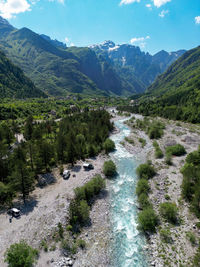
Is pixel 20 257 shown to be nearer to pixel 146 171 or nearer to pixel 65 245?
pixel 65 245

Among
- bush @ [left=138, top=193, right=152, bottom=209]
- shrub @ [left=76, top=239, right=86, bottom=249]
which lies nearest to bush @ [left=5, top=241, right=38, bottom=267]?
shrub @ [left=76, top=239, right=86, bottom=249]

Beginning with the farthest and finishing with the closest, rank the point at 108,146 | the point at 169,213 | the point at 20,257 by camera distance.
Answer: the point at 108,146, the point at 169,213, the point at 20,257

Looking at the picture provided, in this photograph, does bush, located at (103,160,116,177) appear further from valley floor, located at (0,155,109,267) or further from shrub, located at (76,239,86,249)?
shrub, located at (76,239,86,249)

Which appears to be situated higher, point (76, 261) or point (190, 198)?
point (190, 198)

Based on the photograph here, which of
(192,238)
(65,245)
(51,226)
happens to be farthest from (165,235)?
(51,226)

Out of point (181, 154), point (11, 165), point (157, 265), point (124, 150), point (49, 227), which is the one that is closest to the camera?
Answer: point (157, 265)

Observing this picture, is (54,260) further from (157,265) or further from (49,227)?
(157,265)

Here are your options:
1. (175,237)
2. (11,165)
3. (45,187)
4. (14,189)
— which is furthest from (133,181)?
(11,165)
